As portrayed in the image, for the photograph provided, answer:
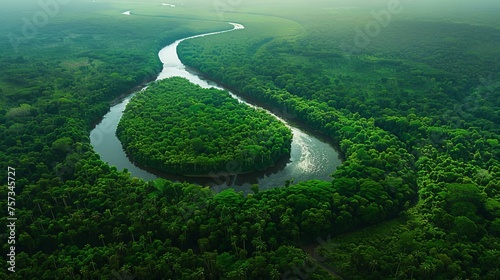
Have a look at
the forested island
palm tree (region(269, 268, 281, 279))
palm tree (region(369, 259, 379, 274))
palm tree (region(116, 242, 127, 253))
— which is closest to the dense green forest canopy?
palm tree (region(369, 259, 379, 274))

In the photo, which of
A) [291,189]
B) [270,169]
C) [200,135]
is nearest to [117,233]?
[291,189]

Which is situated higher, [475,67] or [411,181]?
[475,67]

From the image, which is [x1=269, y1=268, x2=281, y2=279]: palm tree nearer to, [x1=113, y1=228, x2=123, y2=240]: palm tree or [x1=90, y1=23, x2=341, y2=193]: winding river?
[x1=113, y1=228, x2=123, y2=240]: palm tree

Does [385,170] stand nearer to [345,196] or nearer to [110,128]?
[345,196]

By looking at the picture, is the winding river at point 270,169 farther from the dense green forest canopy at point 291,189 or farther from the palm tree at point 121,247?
the palm tree at point 121,247

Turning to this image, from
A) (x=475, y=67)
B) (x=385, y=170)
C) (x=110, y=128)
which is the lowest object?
(x=110, y=128)

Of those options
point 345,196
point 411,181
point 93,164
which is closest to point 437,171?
point 411,181
